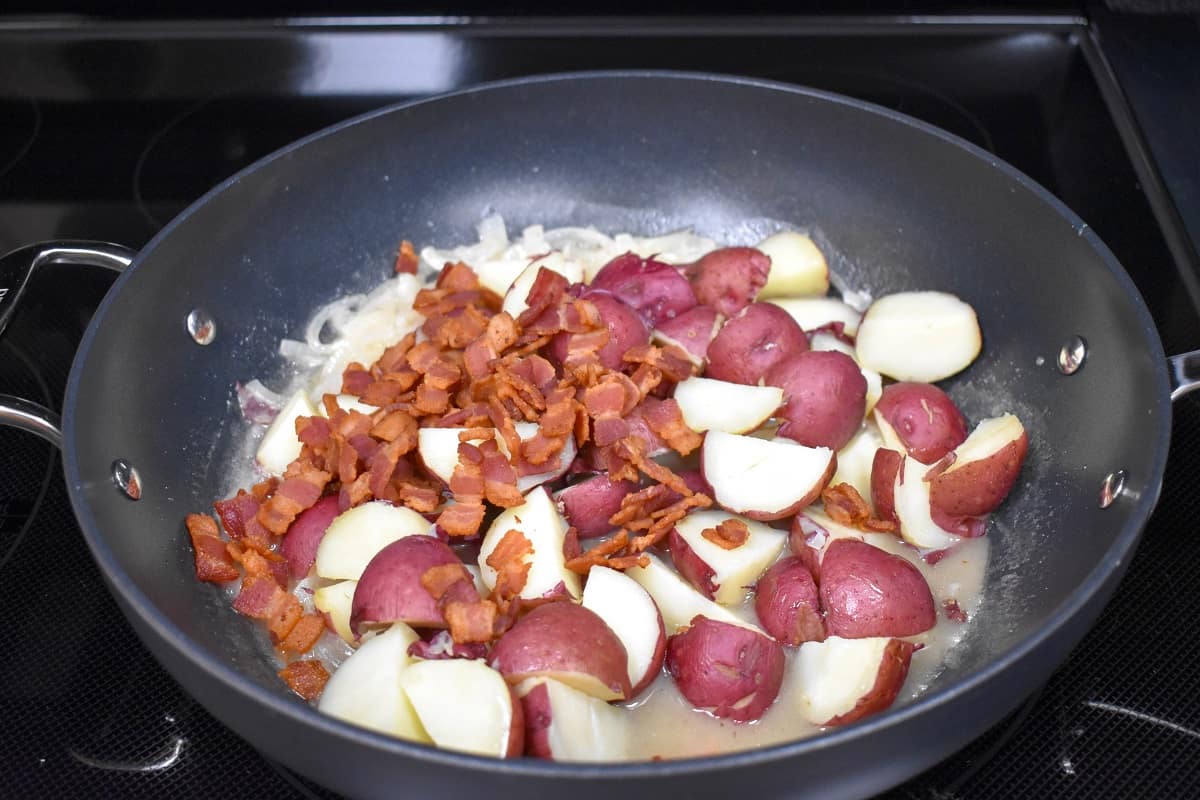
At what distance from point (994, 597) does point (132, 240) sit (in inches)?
62.2

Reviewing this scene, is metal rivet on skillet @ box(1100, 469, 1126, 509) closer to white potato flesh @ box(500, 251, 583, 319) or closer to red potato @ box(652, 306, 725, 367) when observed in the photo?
red potato @ box(652, 306, 725, 367)

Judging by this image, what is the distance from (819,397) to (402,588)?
63cm

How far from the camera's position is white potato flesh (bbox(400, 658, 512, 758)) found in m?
1.09

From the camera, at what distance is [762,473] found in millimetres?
1442

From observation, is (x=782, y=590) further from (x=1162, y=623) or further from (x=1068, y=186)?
(x=1068, y=186)

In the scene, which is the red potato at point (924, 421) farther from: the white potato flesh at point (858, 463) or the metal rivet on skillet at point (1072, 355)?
the metal rivet on skillet at point (1072, 355)

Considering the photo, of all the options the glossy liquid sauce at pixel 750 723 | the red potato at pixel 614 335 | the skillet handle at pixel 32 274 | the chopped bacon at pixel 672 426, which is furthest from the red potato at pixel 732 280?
the skillet handle at pixel 32 274

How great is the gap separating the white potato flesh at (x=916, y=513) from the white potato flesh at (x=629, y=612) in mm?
376

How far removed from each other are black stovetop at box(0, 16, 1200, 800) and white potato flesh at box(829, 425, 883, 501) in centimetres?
35

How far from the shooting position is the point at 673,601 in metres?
1.37

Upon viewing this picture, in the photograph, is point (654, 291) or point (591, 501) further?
point (654, 291)

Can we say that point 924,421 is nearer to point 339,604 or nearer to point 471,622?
point 471,622

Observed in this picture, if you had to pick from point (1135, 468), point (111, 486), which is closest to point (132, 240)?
point (111, 486)

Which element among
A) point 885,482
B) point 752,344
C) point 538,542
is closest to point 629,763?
point 538,542
